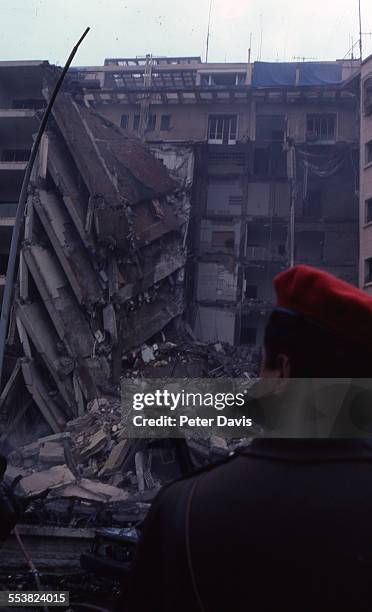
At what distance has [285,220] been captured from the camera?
28953mm

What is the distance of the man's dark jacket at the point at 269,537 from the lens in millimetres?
1031

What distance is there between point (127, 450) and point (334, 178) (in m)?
21.5

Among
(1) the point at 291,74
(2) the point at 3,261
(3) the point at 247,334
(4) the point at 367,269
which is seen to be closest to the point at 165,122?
(1) the point at 291,74

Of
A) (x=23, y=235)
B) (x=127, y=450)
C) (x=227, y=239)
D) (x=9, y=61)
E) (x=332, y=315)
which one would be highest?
(x=9, y=61)

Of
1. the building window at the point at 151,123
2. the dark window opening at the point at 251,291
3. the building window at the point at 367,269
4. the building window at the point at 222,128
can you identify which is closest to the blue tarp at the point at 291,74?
the building window at the point at 222,128

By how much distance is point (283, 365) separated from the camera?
121 centimetres

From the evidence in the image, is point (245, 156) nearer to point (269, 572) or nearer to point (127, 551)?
point (127, 551)

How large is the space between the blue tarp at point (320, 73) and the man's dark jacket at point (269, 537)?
35784 mm

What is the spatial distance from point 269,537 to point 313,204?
30.4 m

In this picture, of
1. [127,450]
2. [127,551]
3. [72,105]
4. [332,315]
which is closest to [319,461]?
[332,315]

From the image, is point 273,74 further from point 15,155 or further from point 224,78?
point 15,155

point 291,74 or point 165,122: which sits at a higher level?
point 291,74

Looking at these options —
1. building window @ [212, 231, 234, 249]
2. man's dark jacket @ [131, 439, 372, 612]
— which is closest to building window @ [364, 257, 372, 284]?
building window @ [212, 231, 234, 249]

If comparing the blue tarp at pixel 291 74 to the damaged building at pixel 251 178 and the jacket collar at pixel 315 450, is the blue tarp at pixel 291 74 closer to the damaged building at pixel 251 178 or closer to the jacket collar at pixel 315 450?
the damaged building at pixel 251 178
